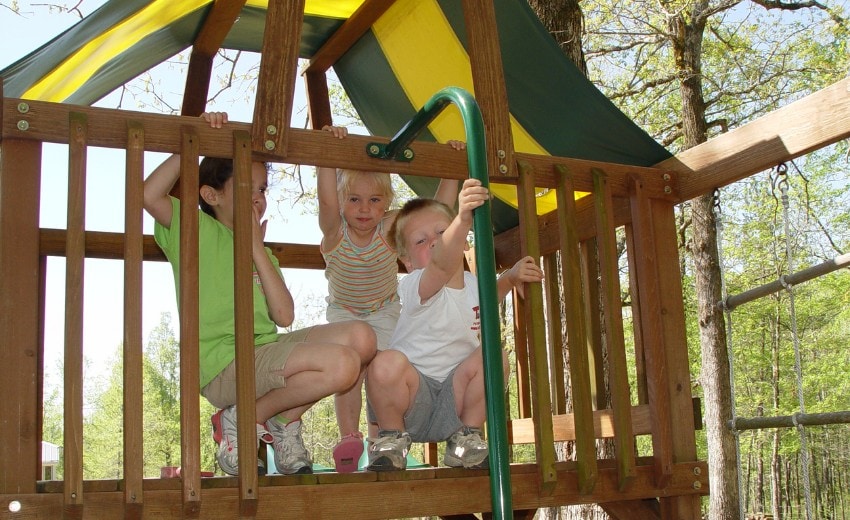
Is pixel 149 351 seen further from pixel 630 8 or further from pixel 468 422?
pixel 468 422

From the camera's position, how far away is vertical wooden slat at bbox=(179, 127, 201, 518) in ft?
7.79

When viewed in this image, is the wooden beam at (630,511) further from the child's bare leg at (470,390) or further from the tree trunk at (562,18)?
the tree trunk at (562,18)

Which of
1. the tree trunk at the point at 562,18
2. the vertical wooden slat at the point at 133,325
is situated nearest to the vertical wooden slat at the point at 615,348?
the vertical wooden slat at the point at 133,325

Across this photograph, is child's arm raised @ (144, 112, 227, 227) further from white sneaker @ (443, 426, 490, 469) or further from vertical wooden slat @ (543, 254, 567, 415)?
vertical wooden slat @ (543, 254, 567, 415)

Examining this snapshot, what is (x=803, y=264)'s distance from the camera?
2050 centimetres

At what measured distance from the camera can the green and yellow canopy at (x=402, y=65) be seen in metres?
3.31

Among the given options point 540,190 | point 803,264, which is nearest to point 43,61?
point 540,190

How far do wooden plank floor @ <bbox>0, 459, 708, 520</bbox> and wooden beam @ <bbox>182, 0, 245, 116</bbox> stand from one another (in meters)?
2.32

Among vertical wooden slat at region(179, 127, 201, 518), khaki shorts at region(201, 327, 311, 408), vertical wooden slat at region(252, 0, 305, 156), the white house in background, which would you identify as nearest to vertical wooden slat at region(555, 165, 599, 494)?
khaki shorts at region(201, 327, 311, 408)

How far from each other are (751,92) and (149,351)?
2029cm

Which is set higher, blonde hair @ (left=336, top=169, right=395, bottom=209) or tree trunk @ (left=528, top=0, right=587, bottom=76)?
tree trunk @ (left=528, top=0, right=587, bottom=76)

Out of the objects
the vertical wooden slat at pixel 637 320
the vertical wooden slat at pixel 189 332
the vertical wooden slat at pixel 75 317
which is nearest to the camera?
the vertical wooden slat at pixel 75 317

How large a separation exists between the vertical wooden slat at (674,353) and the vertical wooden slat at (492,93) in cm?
84

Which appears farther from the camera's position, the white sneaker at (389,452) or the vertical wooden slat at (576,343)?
the vertical wooden slat at (576,343)
